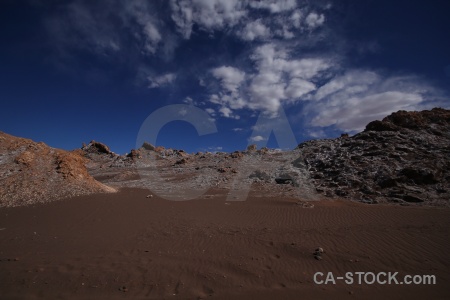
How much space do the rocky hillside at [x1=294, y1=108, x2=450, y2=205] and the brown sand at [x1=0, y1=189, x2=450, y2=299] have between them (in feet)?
10.0

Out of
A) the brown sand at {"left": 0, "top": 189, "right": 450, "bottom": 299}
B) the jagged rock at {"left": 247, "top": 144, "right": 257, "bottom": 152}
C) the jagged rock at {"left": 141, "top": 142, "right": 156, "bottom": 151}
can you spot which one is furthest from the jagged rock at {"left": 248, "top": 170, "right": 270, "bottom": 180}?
the jagged rock at {"left": 141, "top": 142, "right": 156, "bottom": 151}

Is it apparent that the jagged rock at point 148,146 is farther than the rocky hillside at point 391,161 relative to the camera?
Yes

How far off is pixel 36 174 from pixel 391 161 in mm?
21028

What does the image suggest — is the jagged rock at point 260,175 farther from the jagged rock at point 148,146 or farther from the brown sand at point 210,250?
the jagged rock at point 148,146

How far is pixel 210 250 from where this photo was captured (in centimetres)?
726

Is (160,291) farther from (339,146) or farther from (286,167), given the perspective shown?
(339,146)

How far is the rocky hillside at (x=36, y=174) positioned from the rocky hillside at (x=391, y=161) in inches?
546

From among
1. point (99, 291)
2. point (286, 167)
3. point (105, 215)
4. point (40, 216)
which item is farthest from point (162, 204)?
point (286, 167)

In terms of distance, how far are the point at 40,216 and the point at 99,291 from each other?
665 centimetres

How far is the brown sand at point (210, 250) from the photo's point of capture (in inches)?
208


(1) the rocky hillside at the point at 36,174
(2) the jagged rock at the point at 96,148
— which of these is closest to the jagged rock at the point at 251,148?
(2) the jagged rock at the point at 96,148

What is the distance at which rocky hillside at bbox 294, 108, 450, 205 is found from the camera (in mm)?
14670

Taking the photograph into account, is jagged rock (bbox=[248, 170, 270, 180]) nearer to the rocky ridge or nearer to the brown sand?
the rocky ridge

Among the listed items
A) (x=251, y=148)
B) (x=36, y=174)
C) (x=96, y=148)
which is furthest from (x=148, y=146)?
(x=36, y=174)
